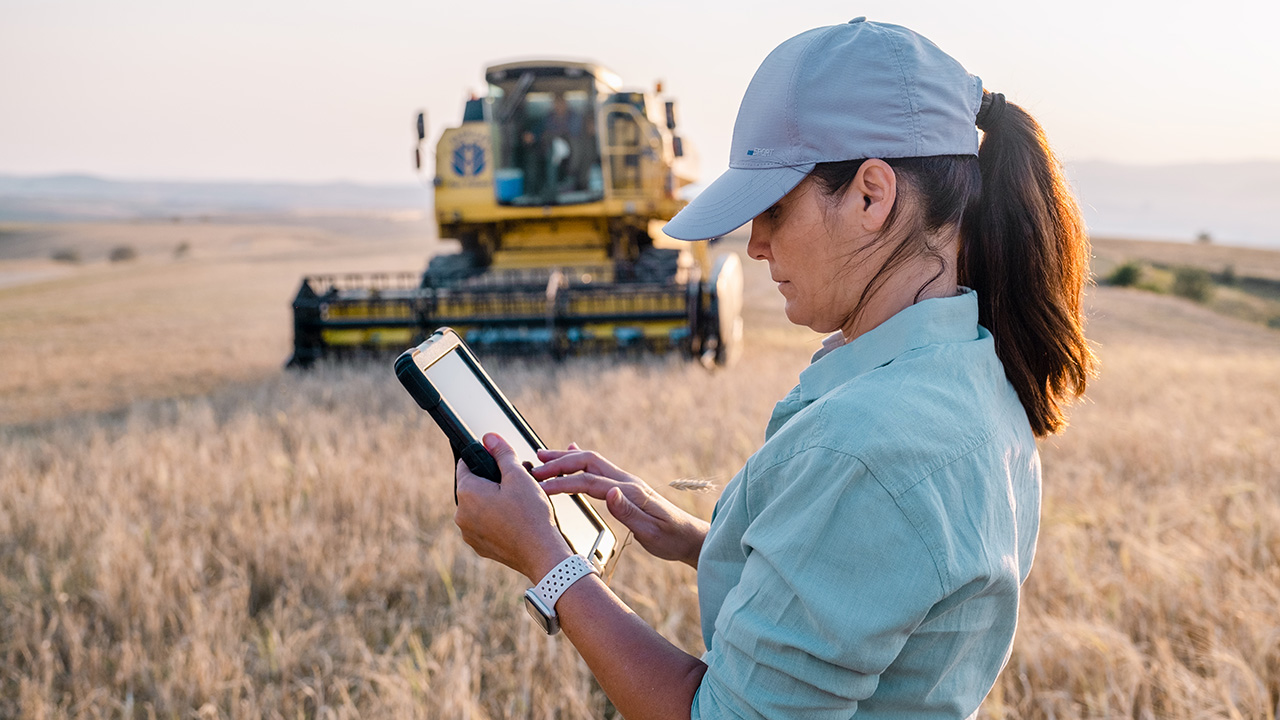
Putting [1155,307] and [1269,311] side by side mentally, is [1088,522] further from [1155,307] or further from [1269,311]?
[1269,311]

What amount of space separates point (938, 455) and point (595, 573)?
0.56 metres

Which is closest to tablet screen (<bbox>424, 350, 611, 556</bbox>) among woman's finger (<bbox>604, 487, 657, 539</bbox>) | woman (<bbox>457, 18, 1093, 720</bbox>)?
woman's finger (<bbox>604, 487, 657, 539</bbox>)

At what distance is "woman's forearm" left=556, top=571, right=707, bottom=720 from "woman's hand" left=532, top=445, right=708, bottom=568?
0.36m

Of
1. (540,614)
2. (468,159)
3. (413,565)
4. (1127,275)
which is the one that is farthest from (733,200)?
(1127,275)

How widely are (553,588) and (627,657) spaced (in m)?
0.16

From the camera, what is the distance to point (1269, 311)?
112 feet

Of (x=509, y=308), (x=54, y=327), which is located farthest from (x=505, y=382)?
(x=54, y=327)

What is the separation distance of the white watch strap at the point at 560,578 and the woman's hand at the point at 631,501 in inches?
12.5

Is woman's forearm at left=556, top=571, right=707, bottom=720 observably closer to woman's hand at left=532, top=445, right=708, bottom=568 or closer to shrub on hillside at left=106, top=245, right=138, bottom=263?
woman's hand at left=532, top=445, right=708, bottom=568

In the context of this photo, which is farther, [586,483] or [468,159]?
[468,159]

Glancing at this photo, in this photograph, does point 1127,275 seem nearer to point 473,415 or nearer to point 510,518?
point 473,415

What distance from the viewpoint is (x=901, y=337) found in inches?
49.1

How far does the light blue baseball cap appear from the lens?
1219 mm

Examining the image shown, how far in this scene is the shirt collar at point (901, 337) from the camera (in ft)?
4.09
